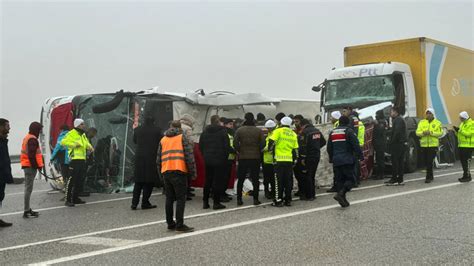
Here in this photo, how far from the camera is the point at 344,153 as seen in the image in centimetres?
980

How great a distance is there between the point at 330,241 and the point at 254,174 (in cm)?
381

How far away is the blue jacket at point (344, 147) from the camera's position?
9.73m

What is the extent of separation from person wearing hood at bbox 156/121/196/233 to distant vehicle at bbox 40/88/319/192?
17.9ft

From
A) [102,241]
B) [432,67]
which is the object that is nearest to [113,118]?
[102,241]

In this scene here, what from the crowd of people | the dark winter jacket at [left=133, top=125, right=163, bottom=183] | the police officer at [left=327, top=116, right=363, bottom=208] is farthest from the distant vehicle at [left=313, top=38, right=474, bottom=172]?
the dark winter jacket at [left=133, top=125, right=163, bottom=183]

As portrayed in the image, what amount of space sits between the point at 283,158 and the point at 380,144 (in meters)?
4.57

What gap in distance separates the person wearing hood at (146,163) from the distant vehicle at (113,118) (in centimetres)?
265

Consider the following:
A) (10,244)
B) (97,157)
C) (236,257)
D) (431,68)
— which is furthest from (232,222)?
(431,68)

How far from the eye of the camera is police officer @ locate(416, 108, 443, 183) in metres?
12.7

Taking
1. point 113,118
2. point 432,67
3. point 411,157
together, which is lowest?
point 411,157

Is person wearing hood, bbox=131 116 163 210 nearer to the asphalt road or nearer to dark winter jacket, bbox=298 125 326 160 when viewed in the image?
the asphalt road

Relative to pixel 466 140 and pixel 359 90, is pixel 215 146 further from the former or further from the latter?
pixel 359 90

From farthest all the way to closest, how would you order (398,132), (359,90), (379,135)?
(359,90)
(379,135)
(398,132)

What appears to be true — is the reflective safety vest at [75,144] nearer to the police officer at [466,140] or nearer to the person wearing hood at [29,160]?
the person wearing hood at [29,160]
